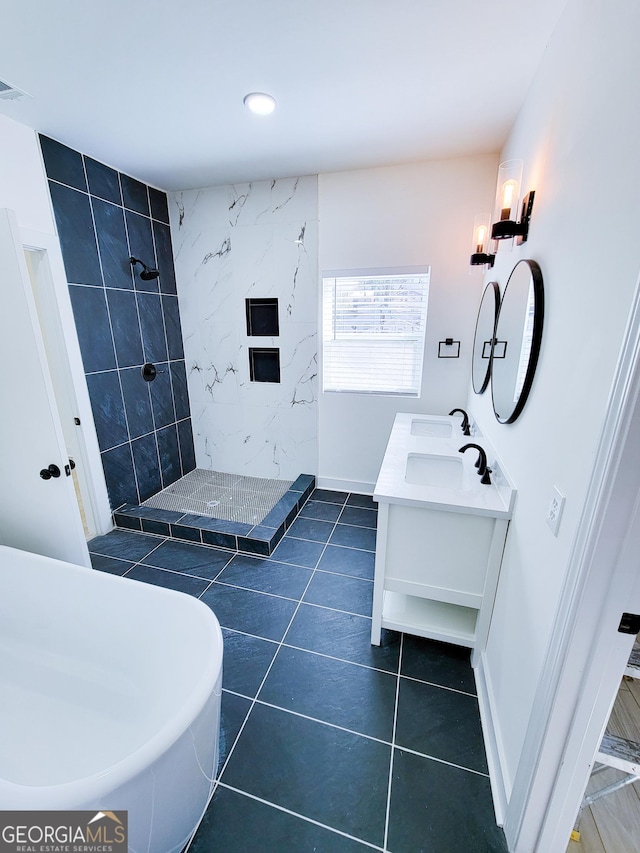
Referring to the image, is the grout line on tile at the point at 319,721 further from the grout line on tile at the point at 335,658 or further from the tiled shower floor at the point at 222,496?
the tiled shower floor at the point at 222,496

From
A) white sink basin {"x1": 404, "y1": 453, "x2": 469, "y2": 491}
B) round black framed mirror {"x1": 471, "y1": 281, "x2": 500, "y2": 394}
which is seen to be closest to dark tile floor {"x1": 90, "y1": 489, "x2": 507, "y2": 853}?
white sink basin {"x1": 404, "y1": 453, "x2": 469, "y2": 491}

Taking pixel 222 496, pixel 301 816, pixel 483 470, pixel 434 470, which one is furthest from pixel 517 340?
pixel 222 496

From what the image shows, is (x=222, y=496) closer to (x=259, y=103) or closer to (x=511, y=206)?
(x=259, y=103)

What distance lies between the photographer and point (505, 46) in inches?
58.5

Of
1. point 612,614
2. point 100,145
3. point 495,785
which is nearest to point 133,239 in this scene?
point 100,145

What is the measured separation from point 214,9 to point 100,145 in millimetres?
1455

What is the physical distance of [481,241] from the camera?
7.36ft

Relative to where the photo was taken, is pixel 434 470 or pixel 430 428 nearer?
pixel 434 470

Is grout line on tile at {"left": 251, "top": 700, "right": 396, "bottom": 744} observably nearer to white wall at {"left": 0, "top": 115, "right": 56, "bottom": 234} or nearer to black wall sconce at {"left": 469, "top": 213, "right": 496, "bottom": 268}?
black wall sconce at {"left": 469, "top": 213, "right": 496, "bottom": 268}

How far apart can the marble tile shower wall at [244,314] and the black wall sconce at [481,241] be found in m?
1.28

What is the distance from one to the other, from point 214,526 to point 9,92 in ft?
8.81

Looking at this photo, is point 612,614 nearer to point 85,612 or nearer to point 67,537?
point 85,612

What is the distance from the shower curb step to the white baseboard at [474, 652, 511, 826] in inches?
57.2

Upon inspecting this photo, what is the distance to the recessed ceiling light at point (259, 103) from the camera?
5.82 feet
